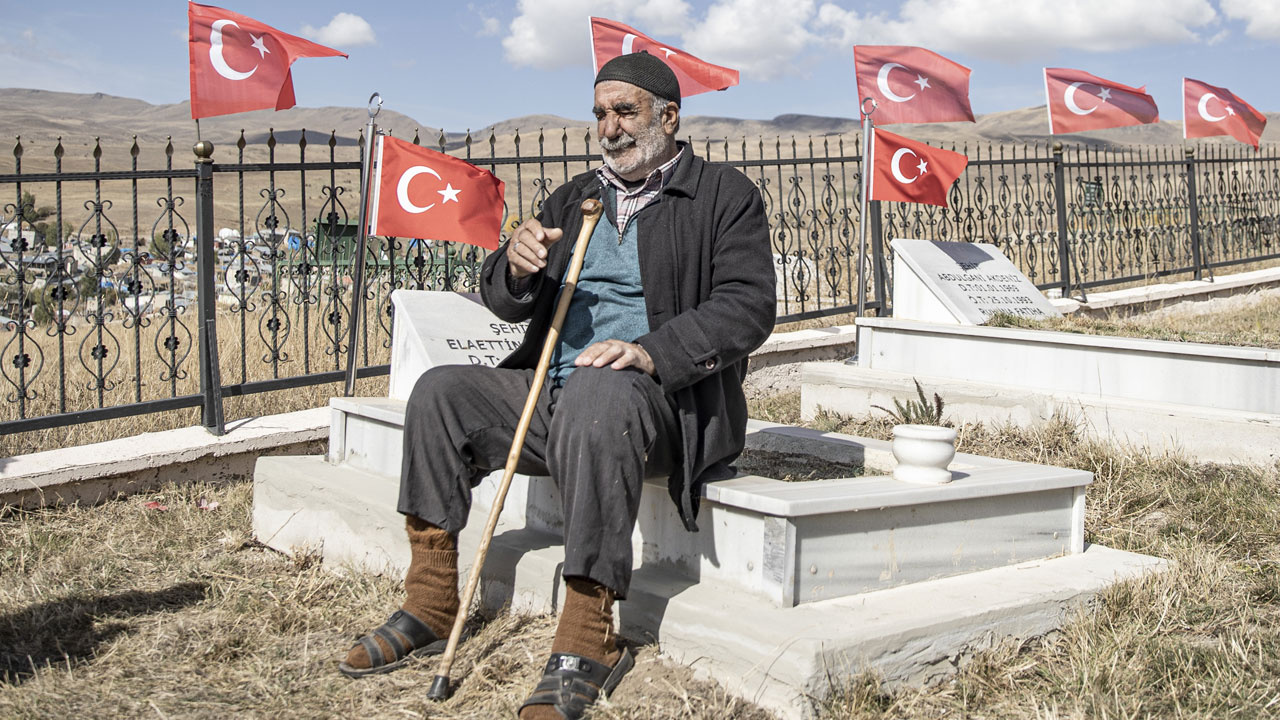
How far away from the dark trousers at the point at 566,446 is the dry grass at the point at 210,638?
401 mm

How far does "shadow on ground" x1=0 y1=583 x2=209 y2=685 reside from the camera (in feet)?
11.6

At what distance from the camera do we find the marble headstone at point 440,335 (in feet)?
16.5

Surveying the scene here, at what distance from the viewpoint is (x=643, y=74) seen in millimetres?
3521

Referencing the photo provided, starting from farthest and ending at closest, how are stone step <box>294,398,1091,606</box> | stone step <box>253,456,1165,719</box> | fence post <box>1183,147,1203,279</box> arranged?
1. fence post <box>1183,147,1203,279</box>
2. stone step <box>294,398,1091,606</box>
3. stone step <box>253,456,1165,719</box>

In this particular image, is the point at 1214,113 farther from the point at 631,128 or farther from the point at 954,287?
the point at 631,128

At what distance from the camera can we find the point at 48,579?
4.32m

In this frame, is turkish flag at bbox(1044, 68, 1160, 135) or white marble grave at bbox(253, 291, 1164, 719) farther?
turkish flag at bbox(1044, 68, 1160, 135)

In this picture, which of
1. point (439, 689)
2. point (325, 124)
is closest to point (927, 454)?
point (439, 689)

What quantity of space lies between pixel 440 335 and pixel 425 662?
6.86 feet

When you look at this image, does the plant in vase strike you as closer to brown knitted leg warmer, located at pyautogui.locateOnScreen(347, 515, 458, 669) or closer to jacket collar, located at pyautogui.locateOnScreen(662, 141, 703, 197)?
jacket collar, located at pyautogui.locateOnScreen(662, 141, 703, 197)

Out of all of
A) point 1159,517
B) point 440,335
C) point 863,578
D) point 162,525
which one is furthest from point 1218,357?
point 162,525

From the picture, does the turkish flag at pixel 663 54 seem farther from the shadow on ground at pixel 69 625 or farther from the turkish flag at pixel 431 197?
the shadow on ground at pixel 69 625

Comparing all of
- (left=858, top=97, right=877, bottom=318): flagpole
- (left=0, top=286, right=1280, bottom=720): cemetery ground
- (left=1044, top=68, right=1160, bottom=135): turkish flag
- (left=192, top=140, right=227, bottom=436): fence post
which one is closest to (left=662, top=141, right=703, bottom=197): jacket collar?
(left=0, top=286, right=1280, bottom=720): cemetery ground

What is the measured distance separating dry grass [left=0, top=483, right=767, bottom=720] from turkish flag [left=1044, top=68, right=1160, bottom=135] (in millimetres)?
8401
